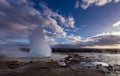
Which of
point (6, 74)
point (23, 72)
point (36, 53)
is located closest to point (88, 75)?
point (23, 72)

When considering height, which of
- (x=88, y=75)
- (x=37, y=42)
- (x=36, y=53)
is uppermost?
(x=37, y=42)

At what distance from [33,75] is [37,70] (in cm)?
207

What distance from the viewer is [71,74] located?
948 inches

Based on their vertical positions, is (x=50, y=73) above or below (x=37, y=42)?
below

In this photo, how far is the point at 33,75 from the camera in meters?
22.9

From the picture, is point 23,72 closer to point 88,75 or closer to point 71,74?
point 71,74

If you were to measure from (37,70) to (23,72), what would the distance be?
7.17 ft

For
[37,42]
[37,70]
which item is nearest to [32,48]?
[37,42]

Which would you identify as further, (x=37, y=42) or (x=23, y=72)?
(x=37, y=42)

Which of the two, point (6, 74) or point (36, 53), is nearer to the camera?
point (6, 74)

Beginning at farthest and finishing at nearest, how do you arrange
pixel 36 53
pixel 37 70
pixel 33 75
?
pixel 36 53
pixel 37 70
pixel 33 75

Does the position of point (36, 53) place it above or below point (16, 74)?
above

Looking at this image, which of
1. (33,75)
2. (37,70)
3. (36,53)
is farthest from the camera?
(36,53)

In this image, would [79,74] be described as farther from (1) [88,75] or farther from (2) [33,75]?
(2) [33,75]
